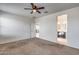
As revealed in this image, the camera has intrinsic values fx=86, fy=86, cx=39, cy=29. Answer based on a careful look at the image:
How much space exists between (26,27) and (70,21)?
1.96m

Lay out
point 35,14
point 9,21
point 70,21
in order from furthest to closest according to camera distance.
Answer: point 70,21 < point 35,14 < point 9,21

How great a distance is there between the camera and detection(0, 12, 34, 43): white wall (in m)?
2.34

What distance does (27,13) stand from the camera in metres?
2.62

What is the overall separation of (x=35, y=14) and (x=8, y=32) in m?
1.01

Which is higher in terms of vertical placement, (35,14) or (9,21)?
(35,14)

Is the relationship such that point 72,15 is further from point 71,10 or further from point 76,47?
point 76,47

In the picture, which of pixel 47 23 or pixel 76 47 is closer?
pixel 76 47

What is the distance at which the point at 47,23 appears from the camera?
3.96 m

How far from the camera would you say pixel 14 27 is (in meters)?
2.35

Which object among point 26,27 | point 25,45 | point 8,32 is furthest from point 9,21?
point 25,45

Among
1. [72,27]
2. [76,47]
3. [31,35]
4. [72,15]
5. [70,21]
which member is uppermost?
[72,15]

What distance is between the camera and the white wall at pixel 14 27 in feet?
7.67

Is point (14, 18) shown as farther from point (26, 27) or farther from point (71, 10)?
point (71, 10)
